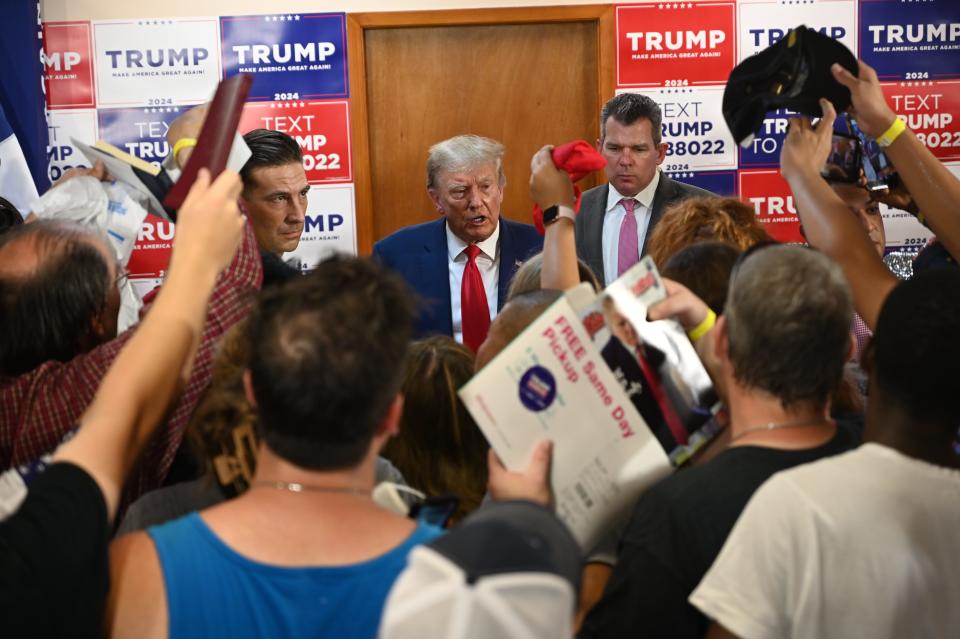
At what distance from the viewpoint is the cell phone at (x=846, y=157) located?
223 cm

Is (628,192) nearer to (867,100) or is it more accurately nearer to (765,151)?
(765,151)

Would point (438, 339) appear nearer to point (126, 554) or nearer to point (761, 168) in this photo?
point (126, 554)

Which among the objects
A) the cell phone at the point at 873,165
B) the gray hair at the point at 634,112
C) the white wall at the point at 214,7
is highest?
the white wall at the point at 214,7

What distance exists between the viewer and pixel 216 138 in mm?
1423

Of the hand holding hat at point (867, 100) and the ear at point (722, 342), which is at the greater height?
the hand holding hat at point (867, 100)

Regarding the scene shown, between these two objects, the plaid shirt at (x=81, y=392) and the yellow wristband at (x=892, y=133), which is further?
the yellow wristband at (x=892, y=133)

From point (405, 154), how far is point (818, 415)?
3711 mm

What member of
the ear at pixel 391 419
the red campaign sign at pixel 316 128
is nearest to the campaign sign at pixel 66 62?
the red campaign sign at pixel 316 128

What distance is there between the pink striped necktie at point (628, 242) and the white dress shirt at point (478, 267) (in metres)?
0.57

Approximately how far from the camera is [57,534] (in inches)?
41.3

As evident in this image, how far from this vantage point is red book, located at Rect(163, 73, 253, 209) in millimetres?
A: 1367

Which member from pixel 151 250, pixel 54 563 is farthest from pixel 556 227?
pixel 151 250

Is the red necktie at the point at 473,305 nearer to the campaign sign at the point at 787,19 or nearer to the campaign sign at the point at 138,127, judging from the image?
the campaign sign at the point at 138,127

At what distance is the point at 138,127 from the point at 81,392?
3456mm
